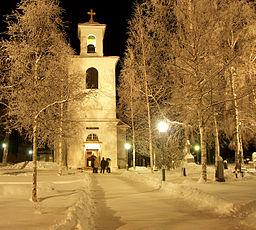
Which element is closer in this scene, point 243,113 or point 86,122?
point 243,113

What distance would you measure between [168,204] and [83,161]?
22.6 m

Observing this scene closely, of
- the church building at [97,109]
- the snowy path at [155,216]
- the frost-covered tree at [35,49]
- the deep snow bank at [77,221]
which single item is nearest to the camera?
the deep snow bank at [77,221]

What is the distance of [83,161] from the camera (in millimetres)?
30562

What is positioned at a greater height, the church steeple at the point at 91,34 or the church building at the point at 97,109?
the church steeple at the point at 91,34

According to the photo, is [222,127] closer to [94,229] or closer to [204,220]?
[204,220]

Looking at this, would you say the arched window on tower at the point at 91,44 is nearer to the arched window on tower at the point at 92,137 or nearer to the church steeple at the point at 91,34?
the church steeple at the point at 91,34

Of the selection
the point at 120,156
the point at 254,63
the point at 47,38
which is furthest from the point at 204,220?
the point at 120,156

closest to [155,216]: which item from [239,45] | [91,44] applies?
[239,45]

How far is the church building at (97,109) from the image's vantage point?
30.8 meters

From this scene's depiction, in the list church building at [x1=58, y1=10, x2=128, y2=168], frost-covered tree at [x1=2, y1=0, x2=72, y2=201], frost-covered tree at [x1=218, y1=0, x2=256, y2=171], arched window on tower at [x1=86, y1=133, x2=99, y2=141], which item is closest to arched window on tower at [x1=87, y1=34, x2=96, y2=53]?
church building at [x1=58, y1=10, x2=128, y2=168]

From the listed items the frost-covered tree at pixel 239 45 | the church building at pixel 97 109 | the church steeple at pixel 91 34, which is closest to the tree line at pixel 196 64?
the frost-covered tree at pixel 239 45

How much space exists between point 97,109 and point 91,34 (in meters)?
9.04

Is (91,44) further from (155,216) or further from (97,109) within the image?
(155,216)

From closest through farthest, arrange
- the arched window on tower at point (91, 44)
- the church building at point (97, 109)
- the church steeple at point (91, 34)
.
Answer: the church building at point (97, 109) < the church steeple at point (91, 34) < the arched window on tower at point (91, 44)
